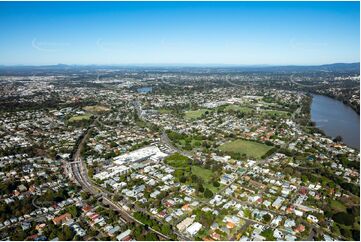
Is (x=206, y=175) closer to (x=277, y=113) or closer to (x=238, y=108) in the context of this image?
(x=277, y=113)

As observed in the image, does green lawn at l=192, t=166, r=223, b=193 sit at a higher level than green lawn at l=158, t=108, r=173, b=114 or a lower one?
lower

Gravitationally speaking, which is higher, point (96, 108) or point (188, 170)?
point (96, 108)

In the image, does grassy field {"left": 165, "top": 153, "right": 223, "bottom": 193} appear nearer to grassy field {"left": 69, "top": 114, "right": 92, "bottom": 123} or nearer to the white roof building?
the white roof building

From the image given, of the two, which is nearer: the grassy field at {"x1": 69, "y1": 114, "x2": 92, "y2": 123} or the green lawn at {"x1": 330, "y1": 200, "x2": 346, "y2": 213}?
the green lawn at {"x1": 330, "y1": 200, "x2": 346, "y2": 213}

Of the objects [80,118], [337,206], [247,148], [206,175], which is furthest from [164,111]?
[337,206]

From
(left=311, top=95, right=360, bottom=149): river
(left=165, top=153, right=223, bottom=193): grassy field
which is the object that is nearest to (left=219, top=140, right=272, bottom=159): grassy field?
(left=165, top=153, right=223, bottom=193): grassy field
